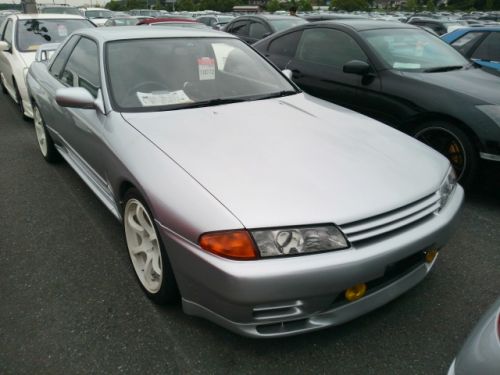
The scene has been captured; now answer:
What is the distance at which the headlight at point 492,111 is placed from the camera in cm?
335

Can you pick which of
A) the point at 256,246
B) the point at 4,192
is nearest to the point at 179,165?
the point at 256,246

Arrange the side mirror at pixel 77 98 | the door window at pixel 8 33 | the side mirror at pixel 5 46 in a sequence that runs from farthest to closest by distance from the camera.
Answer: the door window at pixel 8 33, the side mirror at pixel 5 46, the side mirror at pixel 77 98

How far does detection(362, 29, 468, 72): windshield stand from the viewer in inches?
168

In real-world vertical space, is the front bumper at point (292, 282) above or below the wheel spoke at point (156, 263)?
above

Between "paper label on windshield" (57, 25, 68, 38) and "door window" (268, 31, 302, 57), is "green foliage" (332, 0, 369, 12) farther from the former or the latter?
"door window" (268, 31, 302, 57)

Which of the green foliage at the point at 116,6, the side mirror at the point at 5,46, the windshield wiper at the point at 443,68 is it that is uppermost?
the windshield wiper at the point at 443,68

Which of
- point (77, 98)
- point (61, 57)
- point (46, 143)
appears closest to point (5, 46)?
point (46, 143)

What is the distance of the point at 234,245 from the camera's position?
1714mm

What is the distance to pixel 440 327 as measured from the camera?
2.19 metres

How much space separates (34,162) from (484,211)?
4308 millimetres

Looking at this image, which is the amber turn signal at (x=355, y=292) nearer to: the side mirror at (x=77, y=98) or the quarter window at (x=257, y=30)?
the side mirror at (x=77, y=98)

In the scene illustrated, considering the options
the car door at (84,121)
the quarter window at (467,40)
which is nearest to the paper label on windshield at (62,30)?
the car door at (84,121)

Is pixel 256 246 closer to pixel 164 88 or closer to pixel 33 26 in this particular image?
pixel 164 88

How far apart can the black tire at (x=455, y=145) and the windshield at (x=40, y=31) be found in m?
5.35
